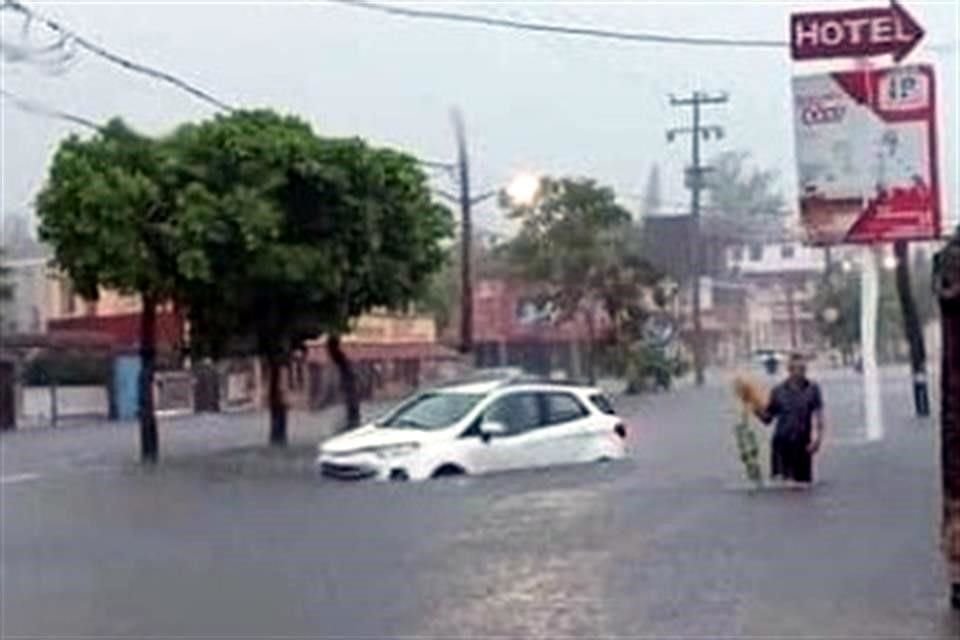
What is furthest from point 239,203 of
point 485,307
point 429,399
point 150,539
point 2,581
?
point 485,307

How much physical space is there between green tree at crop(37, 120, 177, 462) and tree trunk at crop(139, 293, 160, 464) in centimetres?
3

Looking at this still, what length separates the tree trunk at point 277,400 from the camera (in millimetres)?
39375

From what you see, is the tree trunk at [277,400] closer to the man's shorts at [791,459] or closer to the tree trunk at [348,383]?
the tree trunk at [348,383]

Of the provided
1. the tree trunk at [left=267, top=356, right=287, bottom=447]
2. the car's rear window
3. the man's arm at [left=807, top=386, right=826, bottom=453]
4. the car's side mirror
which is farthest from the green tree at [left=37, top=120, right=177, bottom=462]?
the man's arm at [left=807, top=386, right=826, bottom=453]

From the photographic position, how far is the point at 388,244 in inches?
1535

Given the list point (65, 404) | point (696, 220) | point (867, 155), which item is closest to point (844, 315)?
point (696, 220)

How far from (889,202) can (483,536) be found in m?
14.5

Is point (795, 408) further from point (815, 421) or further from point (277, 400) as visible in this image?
point (277, 400)

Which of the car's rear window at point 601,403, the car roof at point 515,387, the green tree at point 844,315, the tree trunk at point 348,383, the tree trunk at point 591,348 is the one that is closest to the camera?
the car roof at point 515,387

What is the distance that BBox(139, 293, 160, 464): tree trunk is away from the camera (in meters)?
37.2

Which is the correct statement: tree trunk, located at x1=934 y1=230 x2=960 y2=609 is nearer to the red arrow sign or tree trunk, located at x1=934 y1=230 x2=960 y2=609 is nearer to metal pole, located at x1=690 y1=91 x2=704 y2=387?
the red arrow sign

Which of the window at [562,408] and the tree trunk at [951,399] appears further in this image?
the window at [562,408]

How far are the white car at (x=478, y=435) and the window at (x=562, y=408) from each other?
0.04 ft

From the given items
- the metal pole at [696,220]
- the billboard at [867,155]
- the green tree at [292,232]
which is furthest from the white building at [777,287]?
the billboard at [867,155]
